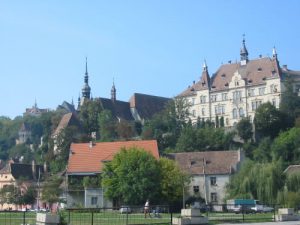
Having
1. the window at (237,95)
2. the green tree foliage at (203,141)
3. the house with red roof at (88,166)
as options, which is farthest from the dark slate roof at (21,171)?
the window at (237,95)

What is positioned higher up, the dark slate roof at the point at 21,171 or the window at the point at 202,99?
the window at the point at 202,99

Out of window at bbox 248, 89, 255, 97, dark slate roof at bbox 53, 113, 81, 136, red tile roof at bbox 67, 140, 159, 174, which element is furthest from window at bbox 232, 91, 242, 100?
red tile roof at bbox 67, 140, 159, 174

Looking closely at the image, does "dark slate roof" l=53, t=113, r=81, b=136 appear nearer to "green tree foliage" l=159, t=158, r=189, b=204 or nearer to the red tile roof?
the red tile roof

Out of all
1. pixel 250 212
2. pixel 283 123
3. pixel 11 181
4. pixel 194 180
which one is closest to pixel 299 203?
pixel 250 212

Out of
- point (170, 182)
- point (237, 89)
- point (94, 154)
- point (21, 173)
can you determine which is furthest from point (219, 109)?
point (170, 182)

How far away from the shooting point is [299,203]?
46.9 meters

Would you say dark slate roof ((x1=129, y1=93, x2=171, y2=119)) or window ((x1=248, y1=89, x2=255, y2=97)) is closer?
window ((x1=248, y1=89, x2=255, y2=97))

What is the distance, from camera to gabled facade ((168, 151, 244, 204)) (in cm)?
6391

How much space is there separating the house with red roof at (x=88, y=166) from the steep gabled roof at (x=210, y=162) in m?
4.55

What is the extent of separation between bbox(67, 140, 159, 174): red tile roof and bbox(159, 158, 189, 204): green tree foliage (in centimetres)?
940

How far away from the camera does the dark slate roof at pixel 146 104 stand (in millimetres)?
130000

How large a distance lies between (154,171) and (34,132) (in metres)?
111

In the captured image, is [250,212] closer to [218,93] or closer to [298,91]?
[298,91]

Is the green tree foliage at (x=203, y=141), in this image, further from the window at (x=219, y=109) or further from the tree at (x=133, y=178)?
the window at (x=219, y=109)
